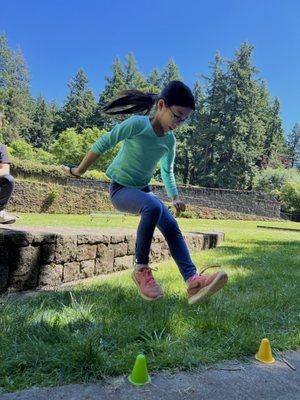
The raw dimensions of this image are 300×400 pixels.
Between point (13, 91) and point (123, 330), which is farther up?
point (13, 91)

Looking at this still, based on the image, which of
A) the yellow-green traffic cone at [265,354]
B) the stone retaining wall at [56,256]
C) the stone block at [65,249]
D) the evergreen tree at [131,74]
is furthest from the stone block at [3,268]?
the evergreen tree at [131,74]

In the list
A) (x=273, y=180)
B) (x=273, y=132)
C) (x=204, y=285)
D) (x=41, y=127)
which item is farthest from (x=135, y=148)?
(x=41, y=127)

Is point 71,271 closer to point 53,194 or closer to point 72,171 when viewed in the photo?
point 72,171

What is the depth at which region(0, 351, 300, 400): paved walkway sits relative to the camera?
1.96 m

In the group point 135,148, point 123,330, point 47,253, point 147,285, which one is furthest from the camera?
point 47,253

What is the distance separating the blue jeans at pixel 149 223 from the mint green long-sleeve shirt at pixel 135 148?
136 mm

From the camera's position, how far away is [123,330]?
2748 millimetres

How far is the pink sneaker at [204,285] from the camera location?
10.3 ft

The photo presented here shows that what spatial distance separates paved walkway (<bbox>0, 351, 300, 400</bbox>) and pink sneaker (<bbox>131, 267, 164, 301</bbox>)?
917 mm

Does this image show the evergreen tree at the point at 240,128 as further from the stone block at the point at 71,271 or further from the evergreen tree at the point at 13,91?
the stone block at the point at 71,271

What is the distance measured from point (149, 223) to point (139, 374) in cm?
146

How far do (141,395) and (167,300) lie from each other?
1.71 meters

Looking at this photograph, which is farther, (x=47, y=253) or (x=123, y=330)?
(x=47, y=253)

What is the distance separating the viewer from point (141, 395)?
2.01 m
